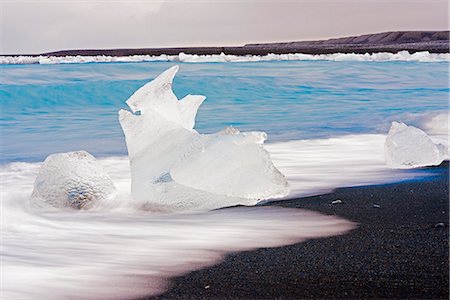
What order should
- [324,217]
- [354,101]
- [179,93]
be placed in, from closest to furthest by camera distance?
[324,217]
[354,101]
[179,93]

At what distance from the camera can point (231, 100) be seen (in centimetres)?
1331

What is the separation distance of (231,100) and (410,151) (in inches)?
351

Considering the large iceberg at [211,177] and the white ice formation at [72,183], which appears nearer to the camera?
the large iceberg at [211,177]

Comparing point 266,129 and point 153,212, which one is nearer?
point 153,212

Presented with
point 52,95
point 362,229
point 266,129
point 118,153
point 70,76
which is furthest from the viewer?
point 70,76

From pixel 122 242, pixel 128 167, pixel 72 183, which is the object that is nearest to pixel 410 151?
pixel 128 167

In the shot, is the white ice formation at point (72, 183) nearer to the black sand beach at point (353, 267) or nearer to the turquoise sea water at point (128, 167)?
the turquoise sea water at point (128, 167)

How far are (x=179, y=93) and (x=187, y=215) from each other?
11.3m

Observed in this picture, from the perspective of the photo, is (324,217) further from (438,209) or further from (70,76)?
(70,76)

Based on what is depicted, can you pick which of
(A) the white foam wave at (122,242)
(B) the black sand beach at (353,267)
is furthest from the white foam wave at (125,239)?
(B) the black sand beach at (353,267)

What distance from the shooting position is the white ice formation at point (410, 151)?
447 cm

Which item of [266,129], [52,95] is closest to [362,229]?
[266,129]

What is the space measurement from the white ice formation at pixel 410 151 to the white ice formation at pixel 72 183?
1980 millimetres

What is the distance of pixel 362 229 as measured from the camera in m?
2.85
